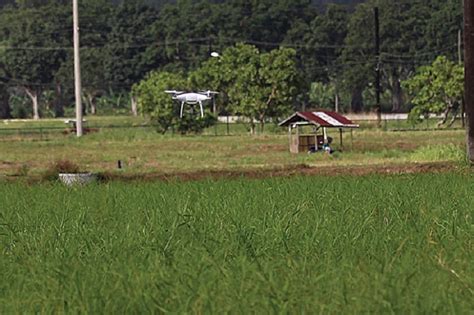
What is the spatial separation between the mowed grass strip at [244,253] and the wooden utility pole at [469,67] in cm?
917

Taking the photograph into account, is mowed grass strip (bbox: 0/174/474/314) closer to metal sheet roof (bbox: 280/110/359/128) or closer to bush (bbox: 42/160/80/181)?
bush (bbox: 42/160/80/181)

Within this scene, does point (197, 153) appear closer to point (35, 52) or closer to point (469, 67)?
point (469, 67)

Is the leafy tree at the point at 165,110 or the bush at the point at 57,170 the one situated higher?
the leafy tree at the point at 165,110

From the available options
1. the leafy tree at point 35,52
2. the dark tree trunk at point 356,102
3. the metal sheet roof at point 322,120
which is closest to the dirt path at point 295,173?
the metal sheet roof at point 322,120

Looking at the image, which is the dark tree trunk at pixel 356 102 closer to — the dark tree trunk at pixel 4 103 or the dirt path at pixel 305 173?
the dark tree trunk at pixel 4 103

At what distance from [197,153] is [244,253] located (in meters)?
32.9

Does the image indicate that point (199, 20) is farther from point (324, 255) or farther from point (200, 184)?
point (324, 255)

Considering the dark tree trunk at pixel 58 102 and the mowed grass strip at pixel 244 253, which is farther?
the dark tree trunk at pixel 58 102

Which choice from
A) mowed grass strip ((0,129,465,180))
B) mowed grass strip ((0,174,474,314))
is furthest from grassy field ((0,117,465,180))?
mowed grass strip ((0,174,474,314))

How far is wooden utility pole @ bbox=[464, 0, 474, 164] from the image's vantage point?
23016mm

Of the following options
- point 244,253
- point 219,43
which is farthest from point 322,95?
point 244,253

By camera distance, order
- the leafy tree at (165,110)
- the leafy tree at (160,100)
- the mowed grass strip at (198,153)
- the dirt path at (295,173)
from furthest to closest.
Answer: the leafy tree at (160,100)
the leafy tree at (165,110)
the mowed grass strip at (198,153)
the dirt path at (295,173)

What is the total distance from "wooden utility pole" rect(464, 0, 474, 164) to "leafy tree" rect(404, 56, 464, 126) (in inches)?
1784

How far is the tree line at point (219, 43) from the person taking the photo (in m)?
113
